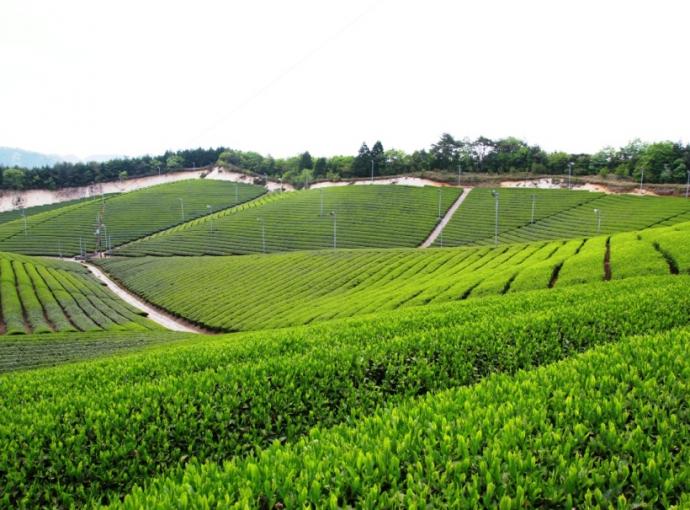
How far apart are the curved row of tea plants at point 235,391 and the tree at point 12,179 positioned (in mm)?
155262

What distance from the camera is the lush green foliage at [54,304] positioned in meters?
34.8

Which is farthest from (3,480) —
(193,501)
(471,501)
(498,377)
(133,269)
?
(133,269)

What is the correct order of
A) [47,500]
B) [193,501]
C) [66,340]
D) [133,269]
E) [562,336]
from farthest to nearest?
1. [133,269]
2. [66,340]
3. [562,336]
4. [47,500]
5. [193,501]

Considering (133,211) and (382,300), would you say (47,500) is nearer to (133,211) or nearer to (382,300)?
(382,300)

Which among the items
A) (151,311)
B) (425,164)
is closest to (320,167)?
(425,164)

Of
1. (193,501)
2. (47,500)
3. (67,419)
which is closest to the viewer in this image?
(193,501)

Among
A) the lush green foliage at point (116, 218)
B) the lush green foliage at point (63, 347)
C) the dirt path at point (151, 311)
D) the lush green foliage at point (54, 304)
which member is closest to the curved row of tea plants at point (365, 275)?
the dirt path at point (151, 311)

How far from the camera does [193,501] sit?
149 inches

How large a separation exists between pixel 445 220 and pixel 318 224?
23166 mm

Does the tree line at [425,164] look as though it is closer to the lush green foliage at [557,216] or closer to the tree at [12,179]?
the tree at [12,179]

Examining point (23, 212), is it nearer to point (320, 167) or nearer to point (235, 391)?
point (320, 167)

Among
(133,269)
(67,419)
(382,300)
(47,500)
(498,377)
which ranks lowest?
(133,269)

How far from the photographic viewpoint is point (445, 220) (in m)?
81.6

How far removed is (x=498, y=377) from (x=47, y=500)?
19.5 feet
